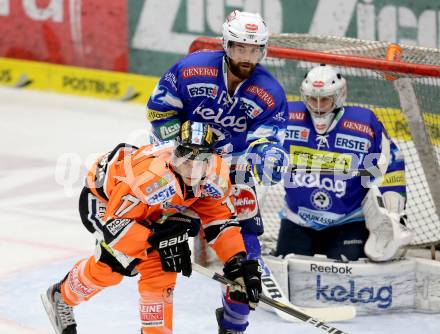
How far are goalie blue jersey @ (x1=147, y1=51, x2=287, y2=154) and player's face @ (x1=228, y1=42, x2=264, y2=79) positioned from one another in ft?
0.24

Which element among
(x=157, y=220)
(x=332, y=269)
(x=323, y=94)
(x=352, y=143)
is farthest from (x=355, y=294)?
(x=157, y=220)

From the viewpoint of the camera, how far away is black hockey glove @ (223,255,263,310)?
4.86 metres

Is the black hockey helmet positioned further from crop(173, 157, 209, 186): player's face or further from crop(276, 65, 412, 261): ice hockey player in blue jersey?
crop(276, 65, 412, 261): ice hockey player in blue jersey

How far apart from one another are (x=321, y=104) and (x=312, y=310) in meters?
1.05

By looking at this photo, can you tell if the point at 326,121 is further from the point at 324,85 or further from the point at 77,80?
the point at 77,80

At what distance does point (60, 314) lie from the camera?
512 cm

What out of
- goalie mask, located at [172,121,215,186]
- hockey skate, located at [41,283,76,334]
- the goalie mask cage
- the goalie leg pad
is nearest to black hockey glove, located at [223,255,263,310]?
goalie mask, located at [172,121,215,186]

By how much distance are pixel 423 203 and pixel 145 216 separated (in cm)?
229

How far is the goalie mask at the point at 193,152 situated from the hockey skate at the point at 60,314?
2.75ft

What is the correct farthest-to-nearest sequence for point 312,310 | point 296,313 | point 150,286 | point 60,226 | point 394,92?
1. point 60,226
2. point 394,92
3. point 312,310
4. point 296,313
5. point 150,286

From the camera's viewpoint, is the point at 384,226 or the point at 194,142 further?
the point at 384,226

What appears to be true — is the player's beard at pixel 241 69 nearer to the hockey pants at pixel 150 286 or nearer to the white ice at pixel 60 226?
the hockey pants at pixel 150 286

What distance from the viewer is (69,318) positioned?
5.13 meters

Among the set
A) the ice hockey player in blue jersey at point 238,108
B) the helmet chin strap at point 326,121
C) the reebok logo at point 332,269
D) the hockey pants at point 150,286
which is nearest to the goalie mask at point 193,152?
the hockey pants at point 150,286
